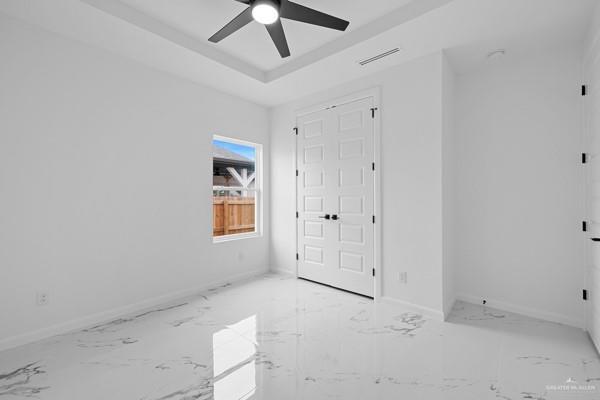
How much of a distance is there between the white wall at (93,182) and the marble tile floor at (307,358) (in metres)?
0.39

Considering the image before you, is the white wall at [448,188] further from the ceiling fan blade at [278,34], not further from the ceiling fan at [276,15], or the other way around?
the ceiling fan blade at [278,34]

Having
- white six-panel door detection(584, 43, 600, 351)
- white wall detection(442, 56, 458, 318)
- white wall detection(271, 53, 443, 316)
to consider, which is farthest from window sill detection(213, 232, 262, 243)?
white six-panel door detection(584, 43, 600, 351)

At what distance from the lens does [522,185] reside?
288 cm

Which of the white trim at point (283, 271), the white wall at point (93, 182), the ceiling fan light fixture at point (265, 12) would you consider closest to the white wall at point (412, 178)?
the white trim at point (283, 271)

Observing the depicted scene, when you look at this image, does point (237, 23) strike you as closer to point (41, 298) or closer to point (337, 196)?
point (337, 196)

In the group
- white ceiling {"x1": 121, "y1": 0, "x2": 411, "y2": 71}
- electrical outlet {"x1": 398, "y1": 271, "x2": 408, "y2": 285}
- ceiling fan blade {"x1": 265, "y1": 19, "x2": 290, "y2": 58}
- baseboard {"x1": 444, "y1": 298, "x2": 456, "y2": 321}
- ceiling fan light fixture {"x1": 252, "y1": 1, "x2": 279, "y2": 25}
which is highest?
white ceiling {"x1": 121, "y1": 0, "x2": 411, "y2": 71}

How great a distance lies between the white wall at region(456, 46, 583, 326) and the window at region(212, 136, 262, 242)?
294 centimetres

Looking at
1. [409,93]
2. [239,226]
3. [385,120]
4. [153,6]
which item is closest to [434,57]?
[409,93]

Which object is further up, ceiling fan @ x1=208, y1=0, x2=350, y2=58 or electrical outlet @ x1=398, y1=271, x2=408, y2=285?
ceiling fan @ x1=208, y1=0, x2=350, y2=58

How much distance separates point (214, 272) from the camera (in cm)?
376

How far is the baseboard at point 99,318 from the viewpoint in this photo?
2.27 m

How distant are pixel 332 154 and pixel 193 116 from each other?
1898 mm

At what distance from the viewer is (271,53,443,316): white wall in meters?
2.78

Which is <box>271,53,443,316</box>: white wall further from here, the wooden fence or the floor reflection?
the wooden fence
